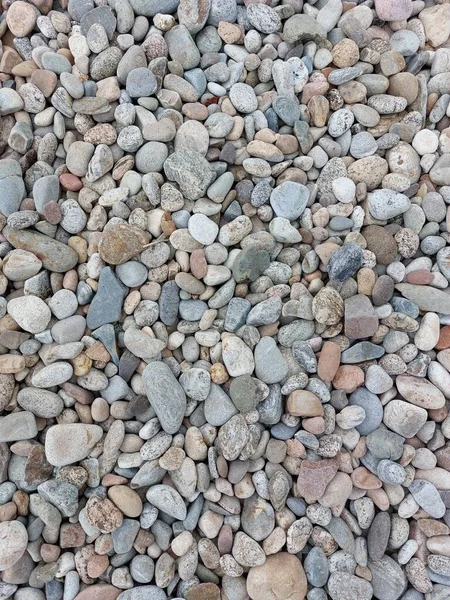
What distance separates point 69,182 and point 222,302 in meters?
0.44

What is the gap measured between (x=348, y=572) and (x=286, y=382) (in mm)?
396

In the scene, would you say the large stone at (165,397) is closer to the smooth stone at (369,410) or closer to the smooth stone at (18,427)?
the smooth stone at (18,427)

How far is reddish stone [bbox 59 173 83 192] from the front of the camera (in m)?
1.08

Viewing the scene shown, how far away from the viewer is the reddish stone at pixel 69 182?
1.08 metres

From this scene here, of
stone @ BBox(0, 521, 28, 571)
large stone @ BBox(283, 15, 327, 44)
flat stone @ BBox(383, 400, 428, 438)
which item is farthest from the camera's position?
large stone @ BBox(283, 15, 327, 44)

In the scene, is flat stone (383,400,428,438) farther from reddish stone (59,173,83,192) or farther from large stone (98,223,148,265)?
reddish stone (59,173,83,192)

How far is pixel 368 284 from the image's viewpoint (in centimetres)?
105

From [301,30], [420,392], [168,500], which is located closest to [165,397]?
[168,500]

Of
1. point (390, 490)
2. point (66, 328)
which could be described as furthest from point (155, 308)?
point (390, 490)

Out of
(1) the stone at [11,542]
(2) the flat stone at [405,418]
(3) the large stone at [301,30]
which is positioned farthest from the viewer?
(3) the large stone at [301,30]

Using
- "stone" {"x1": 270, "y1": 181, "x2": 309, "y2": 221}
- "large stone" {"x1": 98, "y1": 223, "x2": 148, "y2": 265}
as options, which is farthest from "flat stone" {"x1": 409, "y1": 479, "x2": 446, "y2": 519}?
"large stone" {"x1": 98, "y1": 223, "x2": 148, "y2": 265}

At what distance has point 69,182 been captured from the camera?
3.55 ft

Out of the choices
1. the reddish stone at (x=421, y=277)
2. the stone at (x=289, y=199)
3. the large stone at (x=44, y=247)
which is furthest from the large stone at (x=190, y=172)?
the reddish stone at (x=421, y=277)

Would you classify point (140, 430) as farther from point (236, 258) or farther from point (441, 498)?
point (441, 498)
